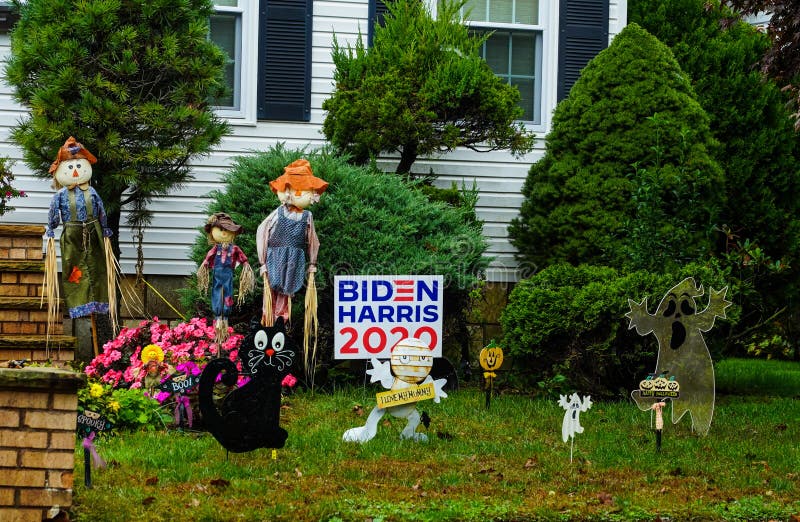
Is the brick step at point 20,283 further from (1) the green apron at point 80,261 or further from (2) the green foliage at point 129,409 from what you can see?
(2) the green foliage at point 129,409

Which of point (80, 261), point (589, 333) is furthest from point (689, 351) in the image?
point (80, 261)

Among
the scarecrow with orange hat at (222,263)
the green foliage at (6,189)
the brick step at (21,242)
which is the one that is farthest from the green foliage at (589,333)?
the green foliage at (6,189)

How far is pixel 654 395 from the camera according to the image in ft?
23.9

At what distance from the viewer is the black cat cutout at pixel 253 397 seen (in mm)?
6445

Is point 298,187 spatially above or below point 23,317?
above

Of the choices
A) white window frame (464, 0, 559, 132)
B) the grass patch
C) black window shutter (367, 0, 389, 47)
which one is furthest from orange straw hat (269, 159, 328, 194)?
white window frame (464, 0, 559, 132)

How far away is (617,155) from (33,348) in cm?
566

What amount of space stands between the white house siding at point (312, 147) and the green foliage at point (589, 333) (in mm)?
2439

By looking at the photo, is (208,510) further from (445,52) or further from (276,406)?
(445,52)

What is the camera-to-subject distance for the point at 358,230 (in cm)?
947

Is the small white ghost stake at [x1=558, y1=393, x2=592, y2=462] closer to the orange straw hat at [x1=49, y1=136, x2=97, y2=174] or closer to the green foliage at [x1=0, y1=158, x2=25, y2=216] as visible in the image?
the orange straw hat at [x1=49, y1=136, x2=97, y2=174]

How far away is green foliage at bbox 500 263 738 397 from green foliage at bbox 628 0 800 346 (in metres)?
3.26

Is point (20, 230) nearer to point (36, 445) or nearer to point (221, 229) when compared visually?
point (221, 229)

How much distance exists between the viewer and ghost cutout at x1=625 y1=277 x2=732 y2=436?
7.82 m
